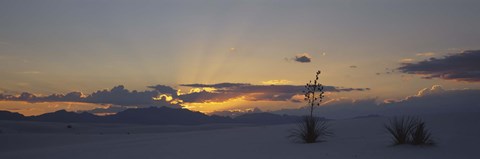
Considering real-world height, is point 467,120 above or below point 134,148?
above

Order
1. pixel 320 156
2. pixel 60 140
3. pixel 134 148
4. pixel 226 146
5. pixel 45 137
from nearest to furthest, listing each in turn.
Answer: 1. pixel 320 156
2. pixel 226 146
3. pixel 134 148
4. pixel 60 140
5. pixel 45 137

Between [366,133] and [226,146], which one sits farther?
[366,133]

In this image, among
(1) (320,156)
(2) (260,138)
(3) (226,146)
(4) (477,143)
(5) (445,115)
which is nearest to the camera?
(1) (320,156)

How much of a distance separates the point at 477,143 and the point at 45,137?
103ft

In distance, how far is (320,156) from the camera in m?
15.0

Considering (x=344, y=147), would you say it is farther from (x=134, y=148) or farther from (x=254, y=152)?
(x=134, y=148)

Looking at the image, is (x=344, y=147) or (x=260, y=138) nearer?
(x=344, y=147)

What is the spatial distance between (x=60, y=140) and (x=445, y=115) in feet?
83.7

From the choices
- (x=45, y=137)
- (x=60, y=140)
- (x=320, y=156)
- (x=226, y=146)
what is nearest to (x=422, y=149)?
(x=320, y=156)

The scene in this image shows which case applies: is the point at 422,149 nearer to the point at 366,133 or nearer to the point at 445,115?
the point at 366,133

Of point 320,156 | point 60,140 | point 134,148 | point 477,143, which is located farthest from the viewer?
point 60,140

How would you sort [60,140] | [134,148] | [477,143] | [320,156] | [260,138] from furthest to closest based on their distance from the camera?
1. [60,140]
2. [260,138]
3. [134,148]
4. [477,143]
5. [320,156]

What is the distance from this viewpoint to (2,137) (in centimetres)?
3816

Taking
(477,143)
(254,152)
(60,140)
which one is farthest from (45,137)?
(477,143)
